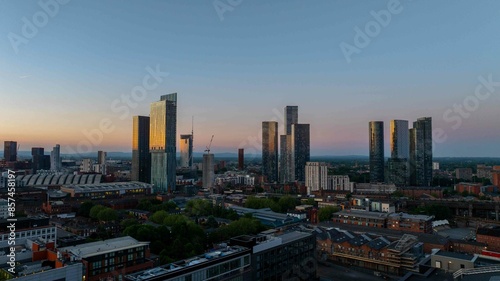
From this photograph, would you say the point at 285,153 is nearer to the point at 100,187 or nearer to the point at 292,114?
the point at 292,114

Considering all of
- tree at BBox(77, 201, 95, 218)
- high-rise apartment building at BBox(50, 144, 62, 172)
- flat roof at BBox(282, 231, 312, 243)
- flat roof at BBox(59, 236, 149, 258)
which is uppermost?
high-rise apartment building at BBox(50, 144, 62, 172)

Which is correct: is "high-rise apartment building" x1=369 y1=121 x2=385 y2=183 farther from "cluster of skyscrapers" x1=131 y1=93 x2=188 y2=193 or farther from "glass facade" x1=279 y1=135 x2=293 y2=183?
"cluster of skyscrapers" x1=131 y1=93 x2=188 y2=193

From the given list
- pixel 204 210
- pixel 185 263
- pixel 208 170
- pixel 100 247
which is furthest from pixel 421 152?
pixel 185 263

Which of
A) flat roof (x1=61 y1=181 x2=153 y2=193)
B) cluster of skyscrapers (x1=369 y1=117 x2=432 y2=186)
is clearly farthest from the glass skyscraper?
flat roof (x1=61 y1=181 x2=153 y2=193)

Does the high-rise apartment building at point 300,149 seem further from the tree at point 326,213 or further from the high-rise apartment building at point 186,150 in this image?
the tree at point 326,213

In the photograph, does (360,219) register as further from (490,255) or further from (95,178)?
(95,178)
